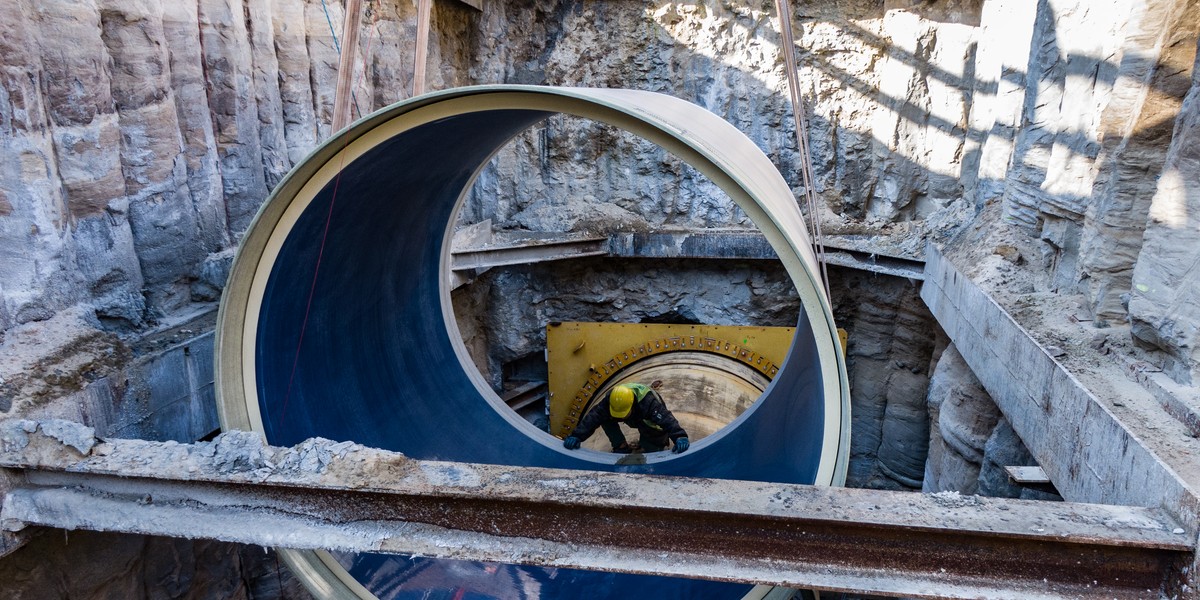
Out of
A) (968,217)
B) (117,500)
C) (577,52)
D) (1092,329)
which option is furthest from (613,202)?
(117,500)

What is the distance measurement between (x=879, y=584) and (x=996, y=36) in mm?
6142

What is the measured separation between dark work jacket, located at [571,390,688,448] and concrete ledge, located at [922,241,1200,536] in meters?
2.31

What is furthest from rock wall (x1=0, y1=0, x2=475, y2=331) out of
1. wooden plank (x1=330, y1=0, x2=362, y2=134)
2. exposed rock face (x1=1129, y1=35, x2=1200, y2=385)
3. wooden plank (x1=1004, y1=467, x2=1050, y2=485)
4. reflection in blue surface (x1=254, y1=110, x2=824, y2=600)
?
exposed rock face (x1=1129, y1=35, x2=1200, y2=385)

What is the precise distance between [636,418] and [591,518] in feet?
11.9

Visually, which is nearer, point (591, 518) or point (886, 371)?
point (591, 518)

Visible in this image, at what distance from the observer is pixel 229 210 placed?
486 cm

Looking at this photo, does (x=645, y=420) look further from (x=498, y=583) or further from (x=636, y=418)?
(x=498, y=583)

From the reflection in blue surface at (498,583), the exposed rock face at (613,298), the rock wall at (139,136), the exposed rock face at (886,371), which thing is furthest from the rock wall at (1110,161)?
the rock wall at (139,136)

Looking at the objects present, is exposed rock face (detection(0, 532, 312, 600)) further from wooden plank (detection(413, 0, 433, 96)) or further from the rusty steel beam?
wooden plank (detection(413, 0, 433, 96))

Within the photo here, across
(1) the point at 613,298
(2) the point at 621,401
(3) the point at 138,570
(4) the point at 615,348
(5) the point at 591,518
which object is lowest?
(3) the point at 138,570

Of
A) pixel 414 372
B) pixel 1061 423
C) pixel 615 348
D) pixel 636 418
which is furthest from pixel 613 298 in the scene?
pixel 1061 423

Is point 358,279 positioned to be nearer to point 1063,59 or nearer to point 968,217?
point 1063,59

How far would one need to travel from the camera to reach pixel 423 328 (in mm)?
5559

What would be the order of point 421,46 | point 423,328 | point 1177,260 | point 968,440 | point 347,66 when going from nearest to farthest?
point 1177,260 → point 347,66 → point 968,440 → point 421,46 → point 423,328
